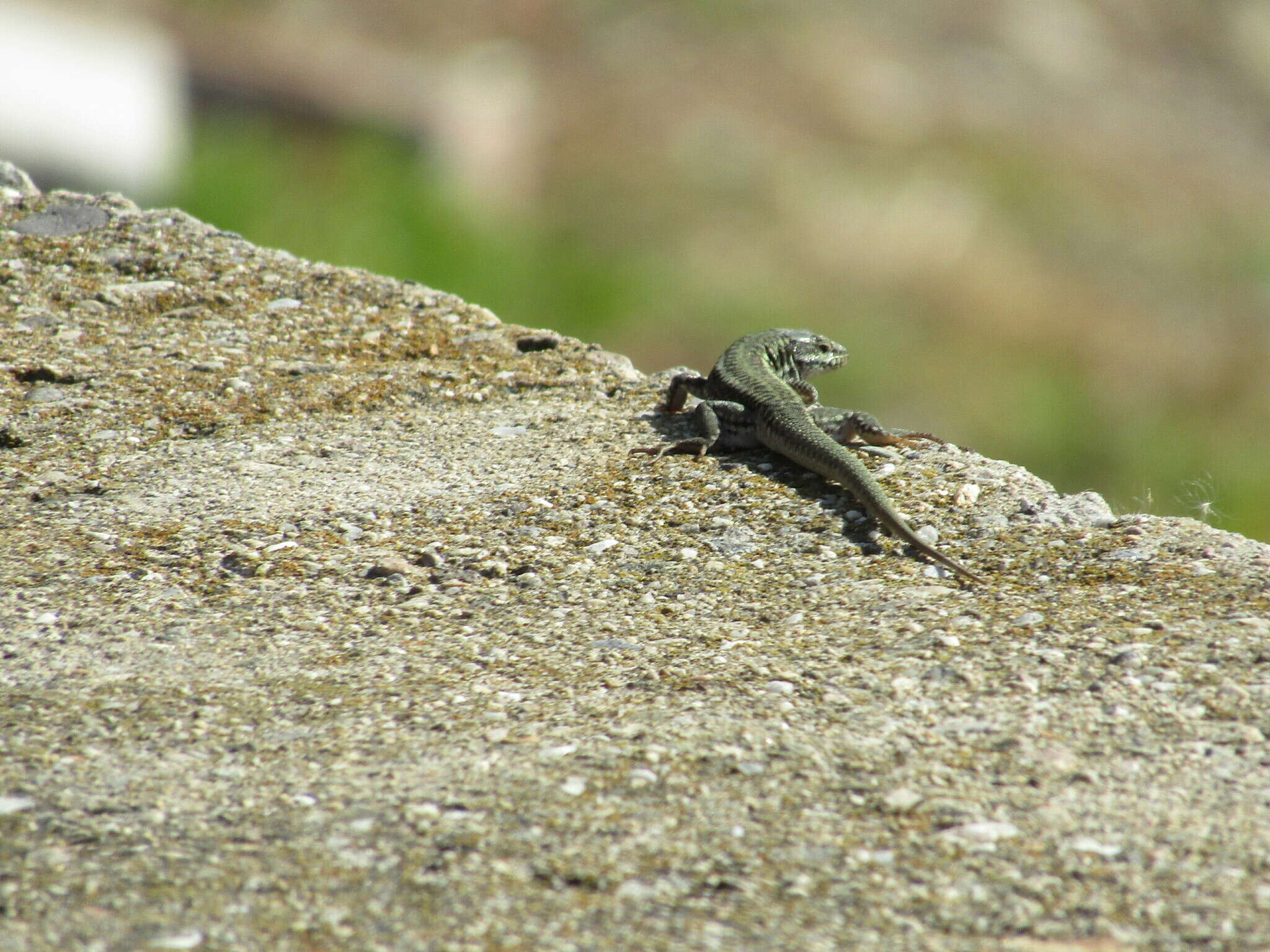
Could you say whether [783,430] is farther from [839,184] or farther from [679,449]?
[839,184]

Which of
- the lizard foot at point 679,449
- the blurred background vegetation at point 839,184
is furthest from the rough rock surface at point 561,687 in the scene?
the blurred background vegetation at point 839,184

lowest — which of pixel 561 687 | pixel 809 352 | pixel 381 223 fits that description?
pixel 561 687

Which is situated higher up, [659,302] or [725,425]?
[659,302]

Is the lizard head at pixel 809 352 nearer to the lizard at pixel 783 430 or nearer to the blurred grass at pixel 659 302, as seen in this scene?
the lizard at pixel 783 430

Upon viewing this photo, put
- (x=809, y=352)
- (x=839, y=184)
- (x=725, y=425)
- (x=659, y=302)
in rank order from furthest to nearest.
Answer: (x=839, y=184) → (x=659, y=302) → (x=809, y=352) → (x=725, y=425)

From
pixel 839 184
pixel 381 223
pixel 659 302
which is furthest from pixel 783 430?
pixel 839 184
